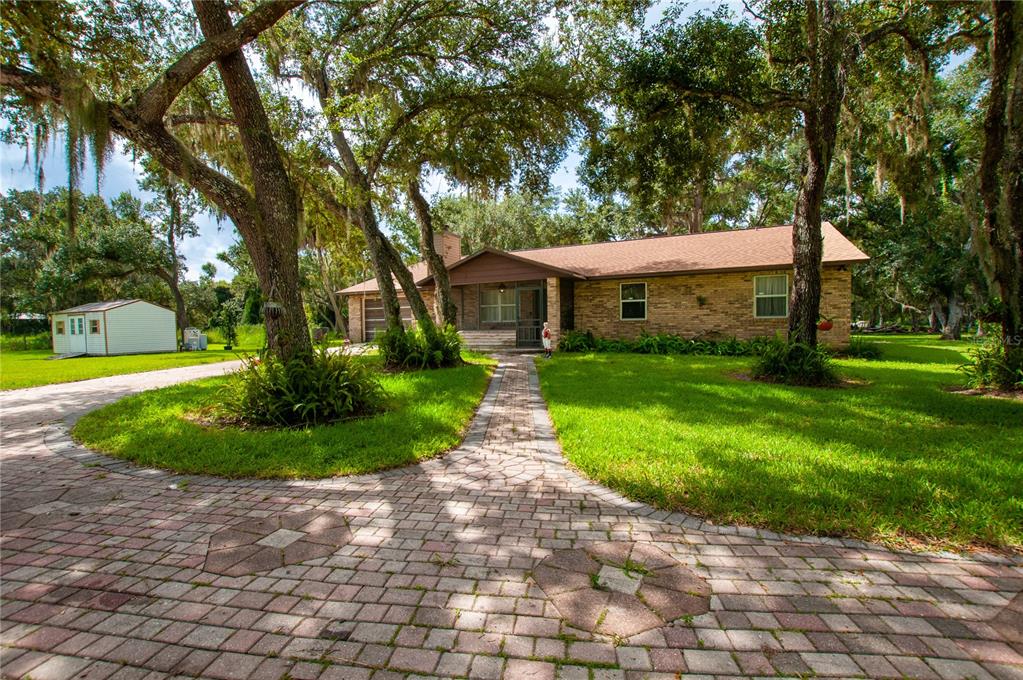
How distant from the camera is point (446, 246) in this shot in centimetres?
2078

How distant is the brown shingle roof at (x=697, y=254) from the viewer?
14.5 m

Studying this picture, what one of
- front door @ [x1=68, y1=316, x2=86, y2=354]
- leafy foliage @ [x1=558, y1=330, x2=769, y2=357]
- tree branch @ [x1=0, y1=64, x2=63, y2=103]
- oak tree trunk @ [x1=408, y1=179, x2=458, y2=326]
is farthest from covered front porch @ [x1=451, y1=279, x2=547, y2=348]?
Result: front door @ [x1=68, y1=316, x2=86, y2=354]

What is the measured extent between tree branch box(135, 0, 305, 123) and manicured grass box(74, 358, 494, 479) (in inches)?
152

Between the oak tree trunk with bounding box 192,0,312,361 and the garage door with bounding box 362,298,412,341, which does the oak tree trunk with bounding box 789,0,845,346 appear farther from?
the garage door with bounding box 362,298,412,341

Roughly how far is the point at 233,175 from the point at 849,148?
1405cm

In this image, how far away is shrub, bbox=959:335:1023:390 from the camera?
7.50 meters

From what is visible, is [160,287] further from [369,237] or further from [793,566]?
[793,566]

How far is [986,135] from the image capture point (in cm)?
761

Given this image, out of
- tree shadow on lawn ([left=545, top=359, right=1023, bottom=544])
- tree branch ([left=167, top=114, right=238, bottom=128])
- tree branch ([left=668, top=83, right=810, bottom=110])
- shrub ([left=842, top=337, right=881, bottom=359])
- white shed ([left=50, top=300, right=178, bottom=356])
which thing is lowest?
tree shadow on lawn ([left=545, top=359, right=1023, bottom=544])

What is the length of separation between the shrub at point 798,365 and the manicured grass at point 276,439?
6008 mm

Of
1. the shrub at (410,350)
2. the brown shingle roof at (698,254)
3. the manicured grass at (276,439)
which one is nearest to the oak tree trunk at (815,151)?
the brown shingle roof at (698,254)

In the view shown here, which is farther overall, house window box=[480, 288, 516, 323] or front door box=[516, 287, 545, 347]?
house window box=[480, 288, 516, 323]

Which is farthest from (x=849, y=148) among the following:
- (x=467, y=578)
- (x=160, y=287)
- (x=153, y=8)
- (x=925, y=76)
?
(x=160, y=287)

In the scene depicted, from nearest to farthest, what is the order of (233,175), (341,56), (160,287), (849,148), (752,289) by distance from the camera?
(233,175)
(341,56)
(849,148)
(752,289)
(160,287)
